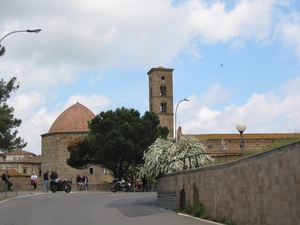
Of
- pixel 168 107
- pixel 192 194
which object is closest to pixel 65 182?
pixel 192 194

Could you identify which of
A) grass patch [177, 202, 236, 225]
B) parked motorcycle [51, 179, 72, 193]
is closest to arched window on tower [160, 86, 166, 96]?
parked motorcycle [51, 179, 72, 193]

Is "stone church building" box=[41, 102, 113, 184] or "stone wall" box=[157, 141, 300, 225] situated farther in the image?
"stone church building" box=[41, 102, 113, 184]

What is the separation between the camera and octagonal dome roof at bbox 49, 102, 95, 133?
88.7 meters

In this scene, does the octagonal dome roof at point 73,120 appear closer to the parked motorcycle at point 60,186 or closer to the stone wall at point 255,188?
the parked motorcycle at point 60,186

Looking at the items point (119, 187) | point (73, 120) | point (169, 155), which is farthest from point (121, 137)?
point (73, 120)

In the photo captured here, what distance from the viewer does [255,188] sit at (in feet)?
43.3

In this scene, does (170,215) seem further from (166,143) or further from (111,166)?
(111,166)

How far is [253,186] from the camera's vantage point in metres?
13.4

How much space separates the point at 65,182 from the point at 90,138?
22569 mm

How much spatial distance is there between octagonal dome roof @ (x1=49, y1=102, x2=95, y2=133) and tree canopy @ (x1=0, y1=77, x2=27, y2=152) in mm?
49591

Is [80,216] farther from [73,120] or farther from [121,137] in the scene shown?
[73,120]

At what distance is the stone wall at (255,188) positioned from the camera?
11.3m

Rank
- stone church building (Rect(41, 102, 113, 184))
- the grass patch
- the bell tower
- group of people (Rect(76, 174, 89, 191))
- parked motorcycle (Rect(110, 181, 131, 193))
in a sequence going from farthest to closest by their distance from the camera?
the bell tower < stone church building (Rect(41, 102, 113, 184)) < group of people (Rect(76, 174, 89, 191)) < parked motorcycle (Rect(110, 181, 131, 193)) < the grass patch

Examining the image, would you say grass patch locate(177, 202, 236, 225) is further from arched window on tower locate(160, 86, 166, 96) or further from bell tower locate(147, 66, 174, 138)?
arched window on tower locate(160, 86, 166, 96)
